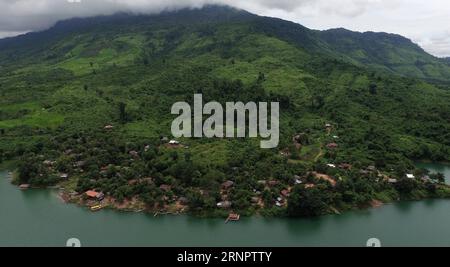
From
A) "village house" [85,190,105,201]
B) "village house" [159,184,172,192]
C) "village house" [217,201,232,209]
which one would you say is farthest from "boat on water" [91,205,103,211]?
"village house" [217,201,232,209]

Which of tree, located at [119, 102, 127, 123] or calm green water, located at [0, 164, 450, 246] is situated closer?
calm green water, located at [0, 164, 450, 246]

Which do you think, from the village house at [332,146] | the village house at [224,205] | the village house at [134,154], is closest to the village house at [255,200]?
the village house at [224,205]

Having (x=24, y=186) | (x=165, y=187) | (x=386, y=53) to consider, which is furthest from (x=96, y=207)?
(x=386, y=53)

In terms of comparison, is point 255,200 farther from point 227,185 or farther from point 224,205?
point 227,185

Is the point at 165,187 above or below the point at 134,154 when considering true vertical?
below

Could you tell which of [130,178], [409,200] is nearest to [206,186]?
[130,178]

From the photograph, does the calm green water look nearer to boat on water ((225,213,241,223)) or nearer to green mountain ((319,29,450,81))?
boat on water ((225,213,241,223))

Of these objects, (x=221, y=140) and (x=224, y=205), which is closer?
(x=224, y=205)
